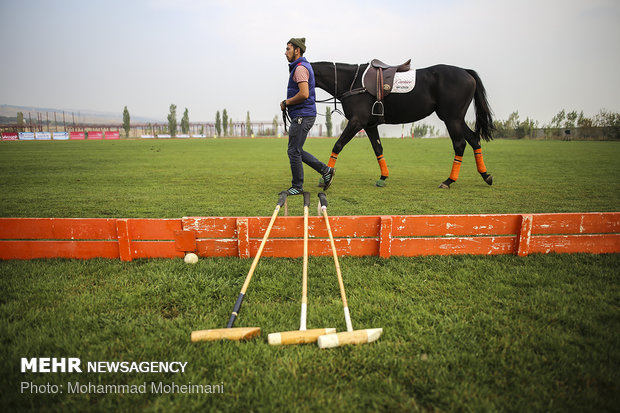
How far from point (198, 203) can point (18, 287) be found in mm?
3434

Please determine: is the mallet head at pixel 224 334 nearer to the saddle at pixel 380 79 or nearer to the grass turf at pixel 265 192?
the grass turf at pixel 265 192

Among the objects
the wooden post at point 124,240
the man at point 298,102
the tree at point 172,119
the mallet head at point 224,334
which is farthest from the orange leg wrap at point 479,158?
the tree at point 172,119

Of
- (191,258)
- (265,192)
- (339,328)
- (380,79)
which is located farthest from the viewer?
(265,192)

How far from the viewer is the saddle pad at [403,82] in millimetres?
6953

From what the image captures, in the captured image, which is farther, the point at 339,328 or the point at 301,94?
the point at 301,94

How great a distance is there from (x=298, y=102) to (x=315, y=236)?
9.55 feet

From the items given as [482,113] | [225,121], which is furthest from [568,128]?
[225,121]

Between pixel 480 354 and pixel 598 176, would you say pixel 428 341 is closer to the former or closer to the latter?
pixel 480 354

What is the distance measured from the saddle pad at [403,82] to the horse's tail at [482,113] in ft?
5.16

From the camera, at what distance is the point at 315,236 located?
12.6ft

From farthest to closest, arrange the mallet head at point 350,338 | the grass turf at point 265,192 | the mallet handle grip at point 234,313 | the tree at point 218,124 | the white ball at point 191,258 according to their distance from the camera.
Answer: the tree at point 218,124, the grass turf at point 265,192, the white ball at point 191,258, the mallet handle grip at point 234,313, the mallet head at point 350,338

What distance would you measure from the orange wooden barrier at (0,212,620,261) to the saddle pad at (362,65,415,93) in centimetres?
409

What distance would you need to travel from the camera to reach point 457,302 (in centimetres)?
290

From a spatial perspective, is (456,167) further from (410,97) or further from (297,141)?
(297,141)
